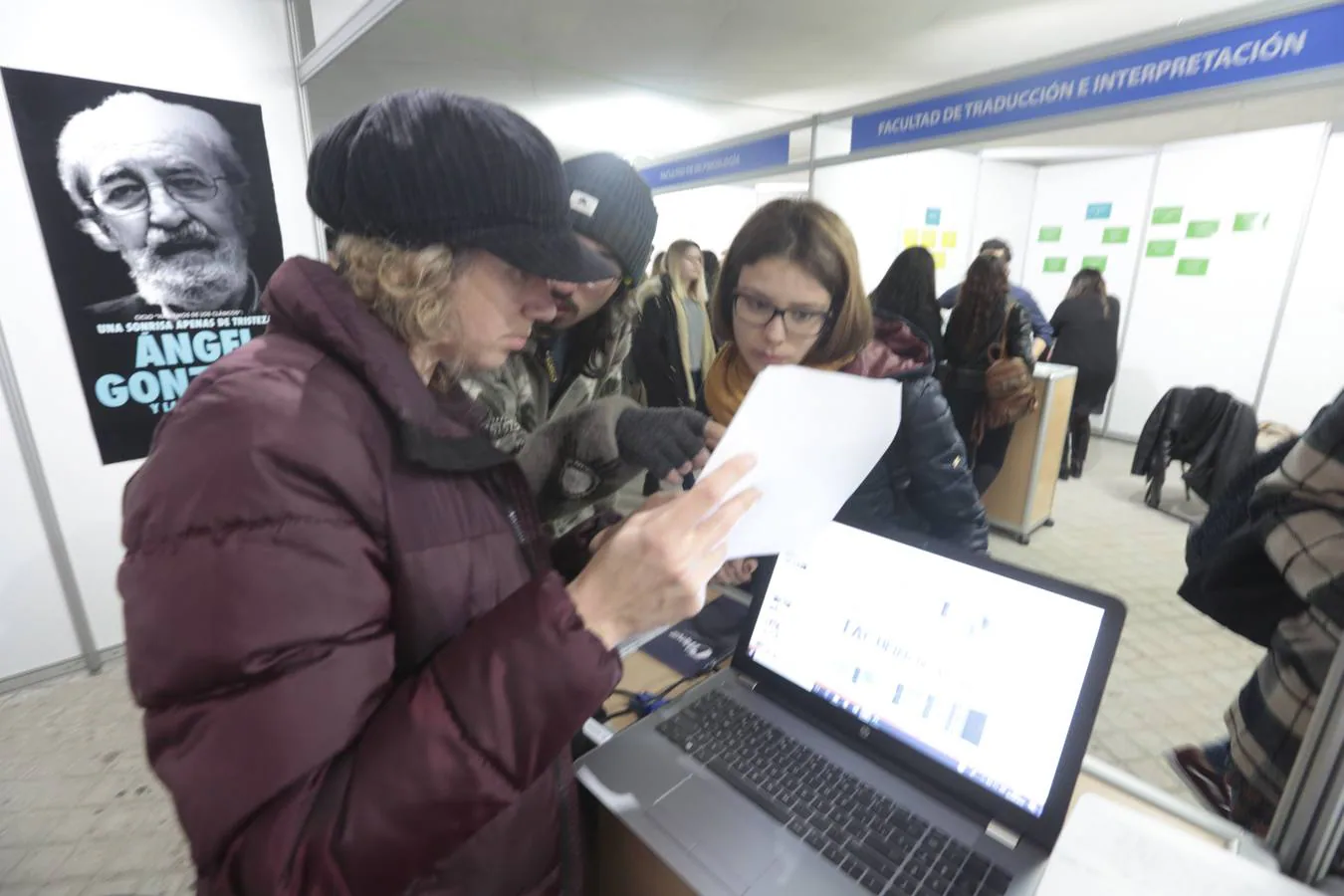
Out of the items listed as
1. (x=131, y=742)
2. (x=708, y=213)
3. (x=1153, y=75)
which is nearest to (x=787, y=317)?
(x=1153, y=75)

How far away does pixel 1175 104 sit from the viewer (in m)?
1.55

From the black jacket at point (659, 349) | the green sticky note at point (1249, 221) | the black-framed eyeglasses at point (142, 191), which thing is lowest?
the black jacket at point (659, 349)

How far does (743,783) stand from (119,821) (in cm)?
191

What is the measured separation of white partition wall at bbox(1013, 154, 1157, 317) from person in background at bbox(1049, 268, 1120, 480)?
4.57ft

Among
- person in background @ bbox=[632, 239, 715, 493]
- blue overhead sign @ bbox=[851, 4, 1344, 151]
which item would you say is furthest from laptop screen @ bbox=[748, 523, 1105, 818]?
person in background @ bbox=[632, 239, 715, 493]

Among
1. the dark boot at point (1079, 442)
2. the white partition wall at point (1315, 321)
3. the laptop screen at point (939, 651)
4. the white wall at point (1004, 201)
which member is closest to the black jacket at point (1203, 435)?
the dark boot at point (1079, 442)

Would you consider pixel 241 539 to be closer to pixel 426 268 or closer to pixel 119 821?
pixel 426 268

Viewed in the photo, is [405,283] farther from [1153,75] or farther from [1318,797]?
[1153,75]

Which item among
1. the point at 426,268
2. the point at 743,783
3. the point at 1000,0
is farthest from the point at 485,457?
the point at 1000,0

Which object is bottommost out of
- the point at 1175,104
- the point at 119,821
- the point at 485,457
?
the point at 119,821

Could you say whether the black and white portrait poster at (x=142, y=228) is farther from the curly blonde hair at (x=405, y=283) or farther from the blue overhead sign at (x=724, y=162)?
the curly blonde hair at (x=405, y=283)

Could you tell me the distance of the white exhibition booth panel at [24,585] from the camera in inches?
81.1

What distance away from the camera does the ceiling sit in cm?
317

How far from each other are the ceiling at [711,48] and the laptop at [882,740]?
215 cm
